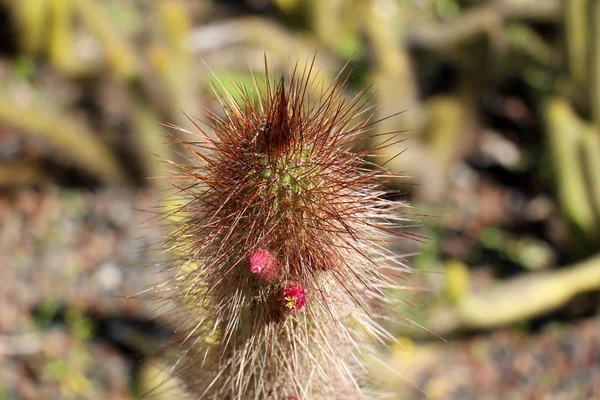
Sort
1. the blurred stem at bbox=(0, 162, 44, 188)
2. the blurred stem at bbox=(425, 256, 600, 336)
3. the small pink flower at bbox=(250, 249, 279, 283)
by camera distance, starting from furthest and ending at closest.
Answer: the blurred stem at bbox=(0, 162, 44, 188) → the blurred stem at bbox=(425, 256, 600, 336) → the small pink flower at bbox=(250, 249, 279, 283)

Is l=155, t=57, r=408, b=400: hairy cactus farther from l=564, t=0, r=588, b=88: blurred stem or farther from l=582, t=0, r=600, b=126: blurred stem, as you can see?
l=564, t=0, r=588, b=88: blurred stem

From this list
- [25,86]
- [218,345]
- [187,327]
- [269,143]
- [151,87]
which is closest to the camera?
[269,143]

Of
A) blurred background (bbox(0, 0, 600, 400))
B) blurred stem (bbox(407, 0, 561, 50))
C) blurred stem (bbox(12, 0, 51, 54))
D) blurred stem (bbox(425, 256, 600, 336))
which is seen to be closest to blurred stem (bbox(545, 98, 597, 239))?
blurred background (bbox(0, 0, 600, 400))

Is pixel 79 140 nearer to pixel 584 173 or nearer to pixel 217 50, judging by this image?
pixel 217 50

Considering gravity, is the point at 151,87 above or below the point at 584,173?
below

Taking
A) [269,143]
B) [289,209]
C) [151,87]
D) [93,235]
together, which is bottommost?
[93,235]

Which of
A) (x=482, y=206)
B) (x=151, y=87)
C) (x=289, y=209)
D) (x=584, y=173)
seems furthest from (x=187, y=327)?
(x=482, y=206)
